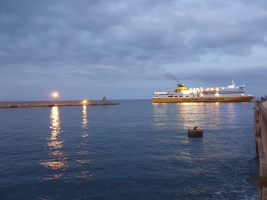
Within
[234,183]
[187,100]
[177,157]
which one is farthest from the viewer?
[187,100]

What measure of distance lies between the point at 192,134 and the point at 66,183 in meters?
27.0

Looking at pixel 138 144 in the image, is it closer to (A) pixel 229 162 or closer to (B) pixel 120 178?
(A) pixel 229 162

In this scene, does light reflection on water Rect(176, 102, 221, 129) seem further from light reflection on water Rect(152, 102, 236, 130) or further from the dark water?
the dark water

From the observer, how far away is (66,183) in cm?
2294

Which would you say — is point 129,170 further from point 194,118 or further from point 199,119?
point 194,118

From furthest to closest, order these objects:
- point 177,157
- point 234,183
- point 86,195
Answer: point 177,157 < point 234,183 < point 86,195

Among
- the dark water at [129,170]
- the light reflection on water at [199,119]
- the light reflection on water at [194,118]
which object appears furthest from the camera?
the light reflection on water at [194,118]

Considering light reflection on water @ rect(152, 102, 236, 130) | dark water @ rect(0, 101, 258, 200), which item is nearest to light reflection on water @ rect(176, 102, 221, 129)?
light reflection on water @ rect(152, 102, 236, 130)

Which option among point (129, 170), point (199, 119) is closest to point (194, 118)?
point (199, 119)

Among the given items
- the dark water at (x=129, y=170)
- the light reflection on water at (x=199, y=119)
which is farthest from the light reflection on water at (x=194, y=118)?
the dark water at (x=129, y=170)

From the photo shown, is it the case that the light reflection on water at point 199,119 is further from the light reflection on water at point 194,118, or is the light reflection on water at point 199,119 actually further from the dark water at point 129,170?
the dark water at point 129,170

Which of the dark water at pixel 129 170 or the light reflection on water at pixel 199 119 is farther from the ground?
the light reflection on water at pixel 199 119

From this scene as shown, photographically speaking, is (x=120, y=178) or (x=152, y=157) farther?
(x=152, y=157)

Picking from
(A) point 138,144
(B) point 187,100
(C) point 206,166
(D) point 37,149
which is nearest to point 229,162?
(C) point 206,166
